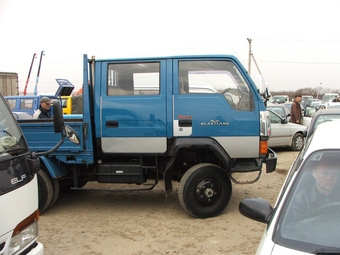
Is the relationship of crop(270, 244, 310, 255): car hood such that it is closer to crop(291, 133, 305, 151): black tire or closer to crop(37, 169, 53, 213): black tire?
crop(37, 169, 53, 213): black tire

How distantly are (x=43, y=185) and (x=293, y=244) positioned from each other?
13.8ft

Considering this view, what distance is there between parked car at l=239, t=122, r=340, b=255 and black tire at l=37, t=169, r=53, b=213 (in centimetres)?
363

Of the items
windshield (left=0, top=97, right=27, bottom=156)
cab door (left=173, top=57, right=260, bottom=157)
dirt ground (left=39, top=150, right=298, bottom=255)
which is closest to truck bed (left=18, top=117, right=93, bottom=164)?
dirt ground (left=39, top=150, right=298, bottom=255)

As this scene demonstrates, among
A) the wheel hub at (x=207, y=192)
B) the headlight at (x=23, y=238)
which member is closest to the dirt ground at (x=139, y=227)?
the wheel hub at (x=207, y=192)

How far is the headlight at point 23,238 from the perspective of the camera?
2497 millimetres

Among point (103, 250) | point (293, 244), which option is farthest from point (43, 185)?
point (293, 244)

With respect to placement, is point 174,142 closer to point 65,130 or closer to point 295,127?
point 65,130

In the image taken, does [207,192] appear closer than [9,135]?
No

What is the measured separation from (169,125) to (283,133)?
7.04m

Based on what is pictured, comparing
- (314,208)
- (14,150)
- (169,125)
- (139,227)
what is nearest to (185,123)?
(169,125)

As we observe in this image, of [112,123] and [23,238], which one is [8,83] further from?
[23,238]

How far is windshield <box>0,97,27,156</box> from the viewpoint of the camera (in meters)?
2.87

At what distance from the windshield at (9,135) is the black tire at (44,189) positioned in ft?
7.72

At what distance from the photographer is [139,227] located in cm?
502
